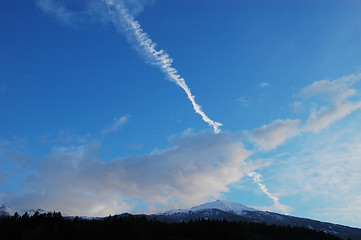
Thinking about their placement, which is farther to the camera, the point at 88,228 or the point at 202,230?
the point at 202,230

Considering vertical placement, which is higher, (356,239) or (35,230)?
(356,239)

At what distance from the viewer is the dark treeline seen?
1512cm

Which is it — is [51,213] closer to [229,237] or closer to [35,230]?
[35,230]

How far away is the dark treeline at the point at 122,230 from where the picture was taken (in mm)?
15125

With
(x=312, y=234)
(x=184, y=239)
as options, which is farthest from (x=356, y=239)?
(x=184, y=239)

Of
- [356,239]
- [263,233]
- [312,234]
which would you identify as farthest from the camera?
[356,239]

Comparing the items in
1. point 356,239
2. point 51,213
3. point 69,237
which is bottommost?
point 69,237

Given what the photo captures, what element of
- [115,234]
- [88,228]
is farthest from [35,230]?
[115,234]

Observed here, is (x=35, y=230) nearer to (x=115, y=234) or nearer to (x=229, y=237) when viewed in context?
(x=115, y=234)

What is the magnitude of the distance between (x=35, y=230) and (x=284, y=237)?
1642 centimetres

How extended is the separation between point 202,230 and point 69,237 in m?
8.68

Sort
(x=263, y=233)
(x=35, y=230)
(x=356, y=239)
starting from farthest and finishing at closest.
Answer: (x=356, y=239) < (x=263, y=233) < (x=35, y=230)

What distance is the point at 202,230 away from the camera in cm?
1884

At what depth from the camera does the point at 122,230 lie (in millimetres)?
17641
